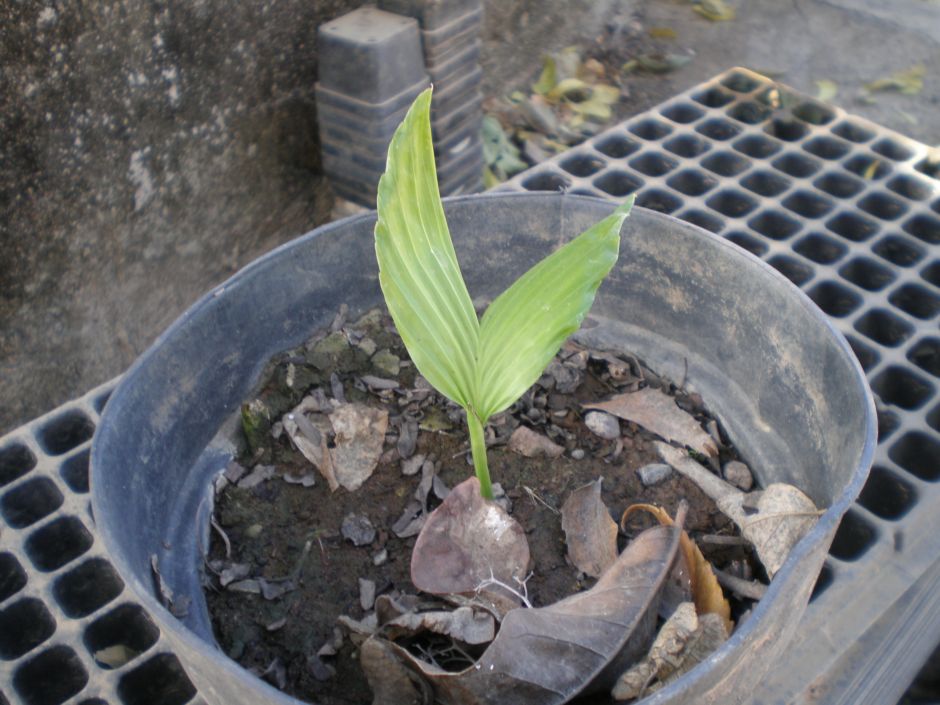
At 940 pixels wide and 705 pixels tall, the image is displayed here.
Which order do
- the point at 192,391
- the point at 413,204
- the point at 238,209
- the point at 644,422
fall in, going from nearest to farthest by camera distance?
the point at 413,204, the point at 192,391, the point at 644,422, the point at 238,209

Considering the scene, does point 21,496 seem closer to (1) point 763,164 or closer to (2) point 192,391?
(2) point 192,391

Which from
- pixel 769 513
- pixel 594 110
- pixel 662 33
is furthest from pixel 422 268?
pixel 662 33

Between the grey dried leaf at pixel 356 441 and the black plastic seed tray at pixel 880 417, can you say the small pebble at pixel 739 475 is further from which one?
the grey dried leaf at pixel 356 441

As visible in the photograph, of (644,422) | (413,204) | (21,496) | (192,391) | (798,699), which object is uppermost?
(413,204)

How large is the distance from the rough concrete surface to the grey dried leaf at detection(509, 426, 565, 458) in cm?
70

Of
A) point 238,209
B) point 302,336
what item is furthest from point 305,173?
point 302,336

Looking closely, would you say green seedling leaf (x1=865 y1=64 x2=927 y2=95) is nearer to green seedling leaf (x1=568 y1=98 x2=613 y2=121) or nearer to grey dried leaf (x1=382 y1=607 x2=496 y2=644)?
green seedling leaf (x1=568 y1=98 x2=613 y2=121)

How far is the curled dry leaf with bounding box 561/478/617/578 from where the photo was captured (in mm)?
799

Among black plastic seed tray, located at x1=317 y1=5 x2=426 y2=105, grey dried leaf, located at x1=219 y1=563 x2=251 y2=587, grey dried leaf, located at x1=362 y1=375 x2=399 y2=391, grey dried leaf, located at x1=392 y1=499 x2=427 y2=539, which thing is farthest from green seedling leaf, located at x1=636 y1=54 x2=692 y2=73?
grey dried leaf, located at x1=219 y1=563 x2=251 y2=587

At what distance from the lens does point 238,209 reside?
148cm

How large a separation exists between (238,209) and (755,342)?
0.91 m

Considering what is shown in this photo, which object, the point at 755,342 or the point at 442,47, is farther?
the point at 442,47

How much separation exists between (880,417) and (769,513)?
0.37m

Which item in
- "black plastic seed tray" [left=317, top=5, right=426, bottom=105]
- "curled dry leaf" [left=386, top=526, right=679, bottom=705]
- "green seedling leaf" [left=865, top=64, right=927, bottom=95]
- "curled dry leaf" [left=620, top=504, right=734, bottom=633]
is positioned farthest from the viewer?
"green seedling leaf" [left=865, top=64, right=927, bottom=95]
